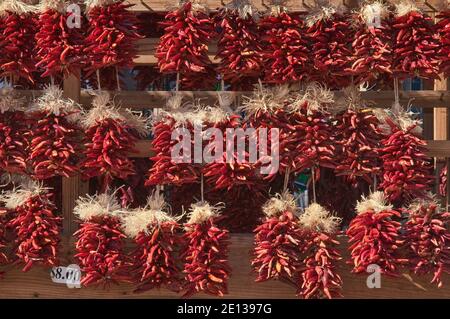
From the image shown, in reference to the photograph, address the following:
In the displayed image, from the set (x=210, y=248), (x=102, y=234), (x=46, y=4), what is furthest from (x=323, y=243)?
(x=46, y=4)

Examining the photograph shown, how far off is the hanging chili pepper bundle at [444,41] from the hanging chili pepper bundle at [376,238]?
0.70m

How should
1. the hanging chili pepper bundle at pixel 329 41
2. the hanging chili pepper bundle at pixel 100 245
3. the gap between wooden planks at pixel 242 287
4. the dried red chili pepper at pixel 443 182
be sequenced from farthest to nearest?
the dried red chili pepper at pixel 443 182 < the gap between wooden planks at pixel 242 287 < the hanging chili pepper bundle at pixel 329 41 < the hanging chili pepper bundle at pixel 100 245

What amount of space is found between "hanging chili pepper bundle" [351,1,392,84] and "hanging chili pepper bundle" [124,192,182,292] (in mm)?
1179

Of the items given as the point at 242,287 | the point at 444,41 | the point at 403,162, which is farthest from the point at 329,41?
the point at 242,287

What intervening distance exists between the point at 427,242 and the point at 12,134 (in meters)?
2.06

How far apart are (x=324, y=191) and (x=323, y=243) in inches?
28.2

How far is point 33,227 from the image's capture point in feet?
13.0

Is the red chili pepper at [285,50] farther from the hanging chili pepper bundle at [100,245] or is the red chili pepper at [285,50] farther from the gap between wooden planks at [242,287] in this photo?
the hanging chili pepper bundle at [100,245]

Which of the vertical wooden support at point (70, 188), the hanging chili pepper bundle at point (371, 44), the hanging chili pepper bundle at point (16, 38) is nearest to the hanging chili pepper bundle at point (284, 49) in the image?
the hanging chili pepper bundle at point (371, 44)

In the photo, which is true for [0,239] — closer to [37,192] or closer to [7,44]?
[37,192]

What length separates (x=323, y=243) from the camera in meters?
3.96

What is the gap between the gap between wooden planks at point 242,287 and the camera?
4.11 m

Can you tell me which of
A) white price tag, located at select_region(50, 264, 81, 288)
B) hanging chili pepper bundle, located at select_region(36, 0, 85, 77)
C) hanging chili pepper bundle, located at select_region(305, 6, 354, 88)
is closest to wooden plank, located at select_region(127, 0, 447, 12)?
hanging chili pepper bundle, located at select_region(305, 6, 354, 88)

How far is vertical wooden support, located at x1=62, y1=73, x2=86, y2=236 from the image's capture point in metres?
4.12
